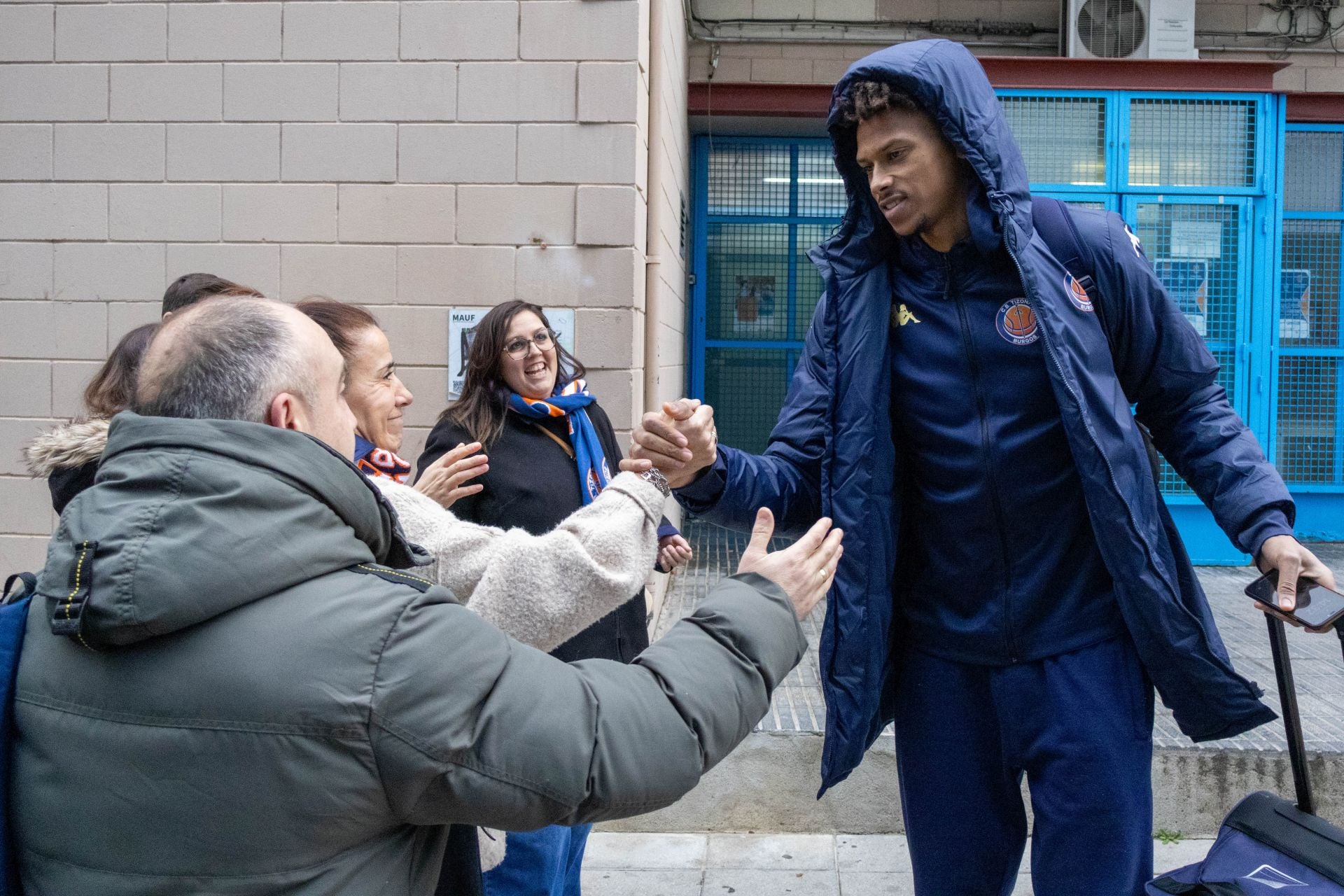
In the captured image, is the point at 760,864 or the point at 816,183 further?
the point at 816,183

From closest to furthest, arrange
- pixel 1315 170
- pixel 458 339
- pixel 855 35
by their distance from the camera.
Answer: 1. pixel 458 339
2. pixel 1315 170
3. pixel 855 35

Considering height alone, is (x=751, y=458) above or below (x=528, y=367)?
below

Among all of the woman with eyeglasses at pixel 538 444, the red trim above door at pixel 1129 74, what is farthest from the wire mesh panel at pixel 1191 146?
the woman with eyeglasses at pixel 538 444

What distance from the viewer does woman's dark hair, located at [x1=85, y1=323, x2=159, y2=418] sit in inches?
86.4

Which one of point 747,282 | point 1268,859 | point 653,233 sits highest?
point 747,282

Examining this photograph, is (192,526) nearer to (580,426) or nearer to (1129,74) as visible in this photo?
(580,426)

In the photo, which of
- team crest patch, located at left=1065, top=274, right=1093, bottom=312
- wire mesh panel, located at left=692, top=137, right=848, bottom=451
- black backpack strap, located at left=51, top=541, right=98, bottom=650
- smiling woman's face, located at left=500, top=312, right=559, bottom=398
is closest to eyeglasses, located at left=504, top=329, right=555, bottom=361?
smiling woman's face, located at left=500, top=312, right=559, bottom=398

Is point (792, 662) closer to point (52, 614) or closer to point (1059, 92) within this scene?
point (52, 614)

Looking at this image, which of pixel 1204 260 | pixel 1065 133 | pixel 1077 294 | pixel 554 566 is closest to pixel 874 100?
pixel 1077 294

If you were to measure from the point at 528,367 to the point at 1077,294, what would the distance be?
174 cm

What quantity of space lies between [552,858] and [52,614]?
1.72 metres

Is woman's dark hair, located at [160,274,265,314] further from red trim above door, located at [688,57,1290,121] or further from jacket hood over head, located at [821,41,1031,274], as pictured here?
red trim above door, located at [688,57,1290,121]

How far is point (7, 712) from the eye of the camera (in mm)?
1106

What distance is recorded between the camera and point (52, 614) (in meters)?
1.03
